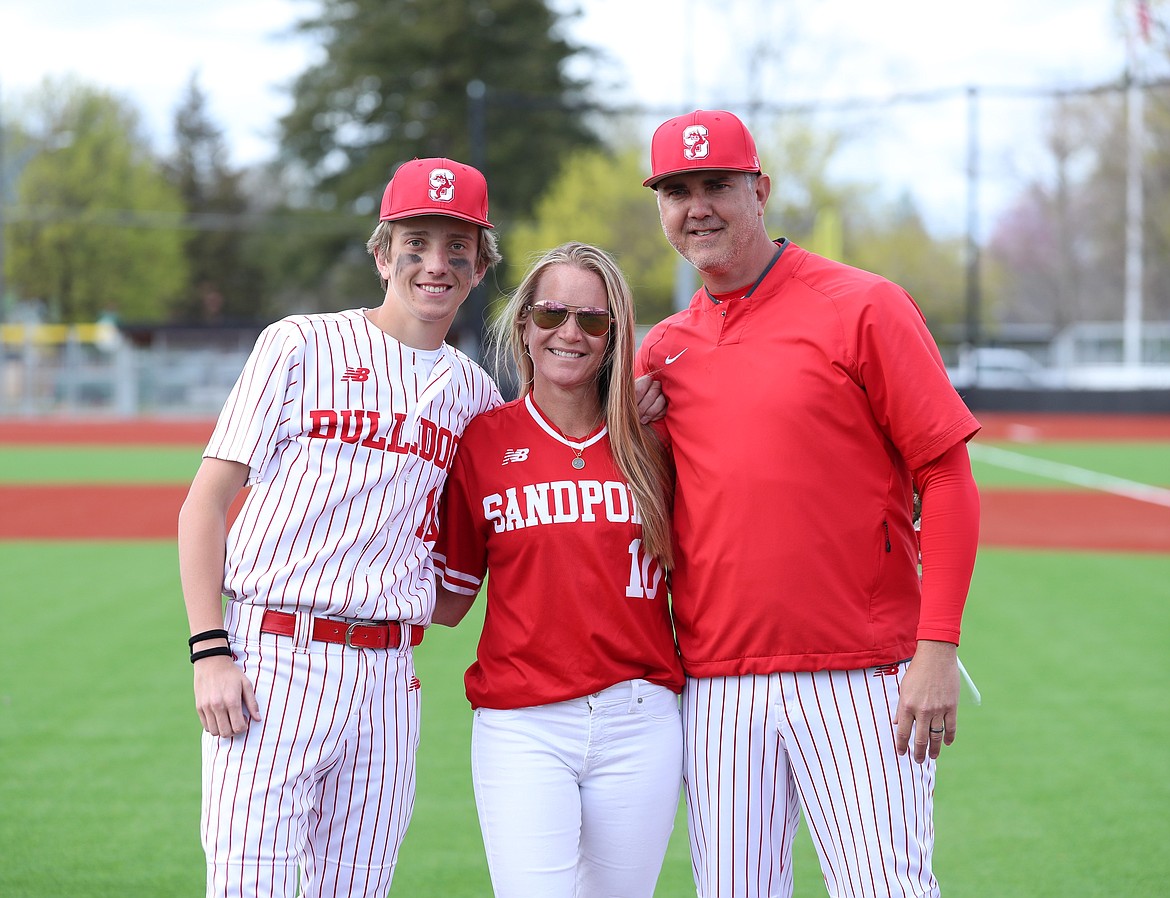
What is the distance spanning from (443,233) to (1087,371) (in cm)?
3912

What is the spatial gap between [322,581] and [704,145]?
1359mm

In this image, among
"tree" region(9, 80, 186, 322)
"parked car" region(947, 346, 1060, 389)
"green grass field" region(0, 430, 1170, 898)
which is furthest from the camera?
"tree" region(9, 80, 186, 322)

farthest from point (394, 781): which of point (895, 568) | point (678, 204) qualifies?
point (678, 204)

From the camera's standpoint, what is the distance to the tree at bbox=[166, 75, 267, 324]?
54344 millimetres

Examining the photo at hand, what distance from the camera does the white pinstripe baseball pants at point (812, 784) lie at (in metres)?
2.76

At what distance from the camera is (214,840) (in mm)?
2590

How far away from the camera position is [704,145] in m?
2.86

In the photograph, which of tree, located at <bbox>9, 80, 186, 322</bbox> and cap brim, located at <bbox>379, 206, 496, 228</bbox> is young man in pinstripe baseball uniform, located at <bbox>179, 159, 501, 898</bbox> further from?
tree, located at <bbox>9, 80, 186, 322</bbox>

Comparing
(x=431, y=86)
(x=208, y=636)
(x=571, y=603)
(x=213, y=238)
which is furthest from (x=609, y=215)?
(x=208, y=636)

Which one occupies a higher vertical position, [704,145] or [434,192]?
[704,145]

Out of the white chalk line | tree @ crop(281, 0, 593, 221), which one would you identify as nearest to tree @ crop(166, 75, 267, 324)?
tree @ crop(281, 0, 593, 221)

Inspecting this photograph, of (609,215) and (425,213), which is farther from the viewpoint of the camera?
(609,215)

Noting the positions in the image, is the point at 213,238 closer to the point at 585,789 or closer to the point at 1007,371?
the point at 1007,371

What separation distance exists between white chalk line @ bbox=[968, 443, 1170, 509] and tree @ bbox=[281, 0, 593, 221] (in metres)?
21.2
